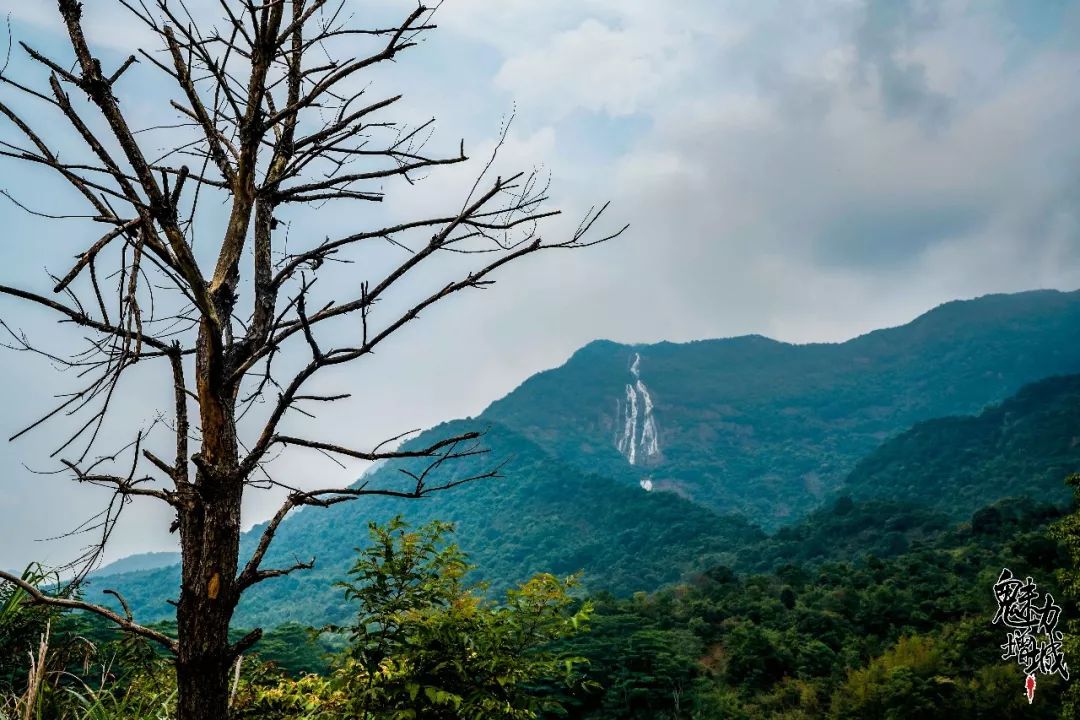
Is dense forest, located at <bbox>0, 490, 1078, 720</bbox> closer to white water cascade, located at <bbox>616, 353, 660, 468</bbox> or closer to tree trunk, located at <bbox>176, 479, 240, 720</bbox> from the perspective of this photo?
tree trunk, located at <bbox>176, 479, 240, 720</bbox>

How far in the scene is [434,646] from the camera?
3516 mm

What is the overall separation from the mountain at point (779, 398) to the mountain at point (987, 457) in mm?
26006

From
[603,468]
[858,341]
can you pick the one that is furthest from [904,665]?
[858,341]

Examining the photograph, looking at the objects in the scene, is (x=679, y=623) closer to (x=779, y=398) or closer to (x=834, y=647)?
(x=834, y=647)

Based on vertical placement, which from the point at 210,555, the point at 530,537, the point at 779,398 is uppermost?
the point at 779,398

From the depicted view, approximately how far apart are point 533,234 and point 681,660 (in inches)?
661

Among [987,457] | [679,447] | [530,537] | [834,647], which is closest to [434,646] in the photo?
[834,647]

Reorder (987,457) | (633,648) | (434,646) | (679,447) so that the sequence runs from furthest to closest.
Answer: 1. (679,447)
2. (987,457)
3. (633,648)
4. (434,646)

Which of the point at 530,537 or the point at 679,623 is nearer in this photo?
the point at 679,623

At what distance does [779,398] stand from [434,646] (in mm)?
155826

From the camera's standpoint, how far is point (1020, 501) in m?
36.4

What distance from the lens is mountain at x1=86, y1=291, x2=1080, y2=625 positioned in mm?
73812

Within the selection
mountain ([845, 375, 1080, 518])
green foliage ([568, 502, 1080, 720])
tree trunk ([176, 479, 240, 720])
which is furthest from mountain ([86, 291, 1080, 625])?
tree trunk ([176, 479, 240, 720])

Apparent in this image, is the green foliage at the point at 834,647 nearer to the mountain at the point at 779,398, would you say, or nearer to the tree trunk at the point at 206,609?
the tree trunk at the point at 206,609
